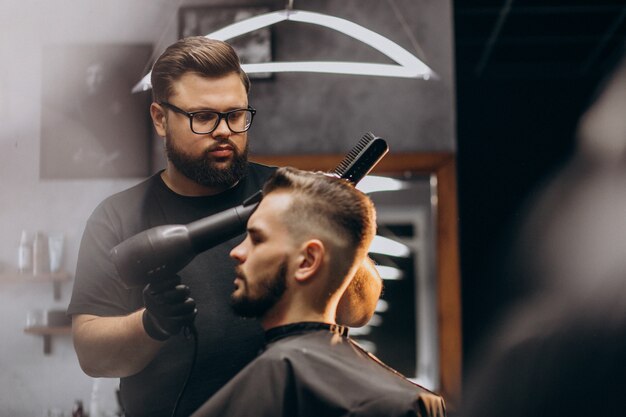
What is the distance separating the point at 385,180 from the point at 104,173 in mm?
1280

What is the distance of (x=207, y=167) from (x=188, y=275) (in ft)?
0.76

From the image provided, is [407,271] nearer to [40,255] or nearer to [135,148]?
[135,148]

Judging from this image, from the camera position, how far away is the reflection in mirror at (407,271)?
11.7 ft

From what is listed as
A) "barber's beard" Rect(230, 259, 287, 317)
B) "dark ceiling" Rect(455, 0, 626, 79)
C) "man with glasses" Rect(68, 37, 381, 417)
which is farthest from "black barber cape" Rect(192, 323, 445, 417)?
"dark ceiling" Rect(455, 0, 626, 79)

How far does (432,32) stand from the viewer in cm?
354

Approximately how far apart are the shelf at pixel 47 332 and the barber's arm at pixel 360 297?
6.29 ft

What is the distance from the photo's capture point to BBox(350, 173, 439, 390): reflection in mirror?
11.7 ft

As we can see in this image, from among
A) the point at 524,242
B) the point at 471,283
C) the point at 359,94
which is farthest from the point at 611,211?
the point at 359,94

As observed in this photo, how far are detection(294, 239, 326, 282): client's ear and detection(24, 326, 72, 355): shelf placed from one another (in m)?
2.07

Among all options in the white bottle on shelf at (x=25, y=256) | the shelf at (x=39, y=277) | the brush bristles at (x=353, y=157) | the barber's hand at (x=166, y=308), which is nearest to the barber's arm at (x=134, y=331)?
the barber's hand at (x=166, y=308)

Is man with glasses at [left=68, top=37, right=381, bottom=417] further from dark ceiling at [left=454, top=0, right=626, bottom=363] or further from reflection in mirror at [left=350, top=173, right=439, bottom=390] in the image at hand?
dark ceiling at [left=454, top=0, right=626, bottom=363]

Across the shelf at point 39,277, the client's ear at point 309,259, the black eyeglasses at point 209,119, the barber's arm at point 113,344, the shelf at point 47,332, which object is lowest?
the shelf at point 47,332

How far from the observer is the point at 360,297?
1599mm

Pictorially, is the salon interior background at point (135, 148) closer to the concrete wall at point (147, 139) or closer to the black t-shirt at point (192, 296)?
the concrete wall at point (147, 139)
